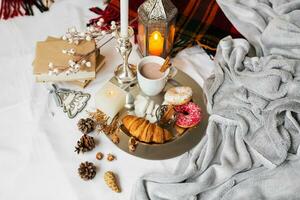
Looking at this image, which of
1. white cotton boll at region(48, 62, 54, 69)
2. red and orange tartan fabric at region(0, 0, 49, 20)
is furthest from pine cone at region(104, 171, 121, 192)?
red and orange tartan fabric at region(0, 0, 49, 20)

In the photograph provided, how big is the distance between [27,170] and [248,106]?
0.43 meters

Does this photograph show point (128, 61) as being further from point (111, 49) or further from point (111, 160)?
point (111, 160)

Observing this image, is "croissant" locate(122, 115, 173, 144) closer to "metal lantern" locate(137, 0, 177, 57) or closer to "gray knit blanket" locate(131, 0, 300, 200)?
"gray knit blanket" locate(131, 0, 300, 200)

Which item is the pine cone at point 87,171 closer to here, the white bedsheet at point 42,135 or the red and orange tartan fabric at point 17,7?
the white bedsheet at point 42,135

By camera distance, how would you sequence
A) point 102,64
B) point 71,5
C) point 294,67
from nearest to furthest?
point 294,67
point 102,64
point 71,5

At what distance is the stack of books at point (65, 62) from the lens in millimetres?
Answer: 800

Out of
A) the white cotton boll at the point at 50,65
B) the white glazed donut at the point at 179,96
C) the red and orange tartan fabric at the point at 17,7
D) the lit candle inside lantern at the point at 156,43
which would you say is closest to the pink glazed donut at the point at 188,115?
the white glazed donut at the point at 179,96

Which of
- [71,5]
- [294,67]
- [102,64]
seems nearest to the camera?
[294,67]

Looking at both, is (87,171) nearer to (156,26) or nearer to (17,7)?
(156,26)

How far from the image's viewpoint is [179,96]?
789mm

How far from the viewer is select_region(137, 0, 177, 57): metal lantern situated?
807 millimetres

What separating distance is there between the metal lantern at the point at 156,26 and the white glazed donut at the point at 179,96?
12 cm

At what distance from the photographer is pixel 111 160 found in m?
0.75

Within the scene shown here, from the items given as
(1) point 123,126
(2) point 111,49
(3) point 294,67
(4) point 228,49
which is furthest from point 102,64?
(3) point 294,67
